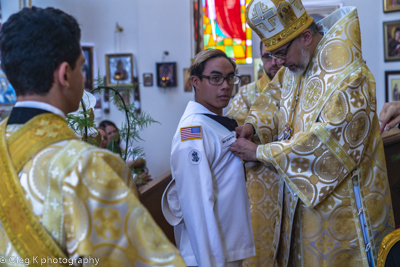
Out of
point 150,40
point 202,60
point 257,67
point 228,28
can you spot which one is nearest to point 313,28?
point 202,60

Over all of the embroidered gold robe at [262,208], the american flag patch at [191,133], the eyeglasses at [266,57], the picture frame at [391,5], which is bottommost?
the embroidered gold robe at [262,208]

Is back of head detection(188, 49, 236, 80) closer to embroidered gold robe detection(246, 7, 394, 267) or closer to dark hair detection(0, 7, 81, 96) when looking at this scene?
embroidered gold robe detection(246, 7, 394, 267)

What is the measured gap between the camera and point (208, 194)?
1945 millimetres

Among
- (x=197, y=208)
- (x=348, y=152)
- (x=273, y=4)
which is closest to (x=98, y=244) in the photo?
(x=197, y=208)

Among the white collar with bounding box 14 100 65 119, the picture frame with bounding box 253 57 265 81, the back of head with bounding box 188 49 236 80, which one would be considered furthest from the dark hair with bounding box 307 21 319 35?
the picture frame with bounding box 253 57 265 81

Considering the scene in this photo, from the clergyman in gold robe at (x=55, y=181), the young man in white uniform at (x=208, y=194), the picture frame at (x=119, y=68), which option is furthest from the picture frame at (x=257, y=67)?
the clergyman in gold robe at (x=55, y=181)

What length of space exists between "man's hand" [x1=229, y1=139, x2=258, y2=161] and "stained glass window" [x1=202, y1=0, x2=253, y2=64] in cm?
403

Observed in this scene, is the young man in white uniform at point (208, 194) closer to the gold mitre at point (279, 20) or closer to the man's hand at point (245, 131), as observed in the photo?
the man's hand at point (245, 131)

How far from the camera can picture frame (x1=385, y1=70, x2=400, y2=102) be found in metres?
5.45

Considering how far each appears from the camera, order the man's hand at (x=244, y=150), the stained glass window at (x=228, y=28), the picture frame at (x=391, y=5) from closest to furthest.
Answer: the man's hand at (x=244, y=150), the picture frame at (x=391, y=5), the stained glass window at (x=228, y=28)

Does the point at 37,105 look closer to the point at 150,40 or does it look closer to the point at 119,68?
the point at 150,40

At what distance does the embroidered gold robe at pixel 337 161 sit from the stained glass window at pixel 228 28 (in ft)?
12.5

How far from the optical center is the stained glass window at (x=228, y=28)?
237 inches

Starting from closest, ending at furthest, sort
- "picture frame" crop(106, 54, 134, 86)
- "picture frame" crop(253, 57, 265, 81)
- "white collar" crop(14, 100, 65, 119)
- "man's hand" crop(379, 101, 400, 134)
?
"white collar" crop(14, 100, 65, 119) → "man's hand" crop(379, 101, 400, 134) → "picture frame" crop(253, 57, 265, 81) → "picture frame" crop(106, 54, 134, 86)
